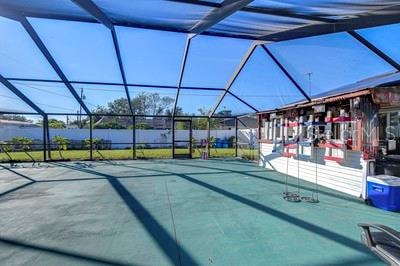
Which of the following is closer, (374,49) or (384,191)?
(384,191)

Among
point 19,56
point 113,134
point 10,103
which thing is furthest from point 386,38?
point 113,134

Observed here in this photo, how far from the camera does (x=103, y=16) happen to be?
514 cm

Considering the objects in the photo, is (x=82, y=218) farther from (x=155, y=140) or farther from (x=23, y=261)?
(x=155, y=140)

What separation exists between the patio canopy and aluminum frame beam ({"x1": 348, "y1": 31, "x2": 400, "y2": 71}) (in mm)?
17

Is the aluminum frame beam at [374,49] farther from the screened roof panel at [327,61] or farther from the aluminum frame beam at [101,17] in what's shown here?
the aluminum frame beam at [101,17]

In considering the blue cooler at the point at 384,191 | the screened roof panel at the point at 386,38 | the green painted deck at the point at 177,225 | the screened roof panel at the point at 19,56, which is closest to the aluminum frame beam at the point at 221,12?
the screened roof panel at the point at 386,38

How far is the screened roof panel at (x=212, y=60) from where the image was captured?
24.6 ft

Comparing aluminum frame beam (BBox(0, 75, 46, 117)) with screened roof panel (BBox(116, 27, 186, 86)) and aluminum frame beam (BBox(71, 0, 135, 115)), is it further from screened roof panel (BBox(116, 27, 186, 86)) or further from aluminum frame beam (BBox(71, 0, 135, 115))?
screened roof panel (BBox(116, 27, 186, 86))

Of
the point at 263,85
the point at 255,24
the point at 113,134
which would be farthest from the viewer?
the point at 113,134

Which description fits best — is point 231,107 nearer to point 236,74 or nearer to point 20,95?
point 236,74

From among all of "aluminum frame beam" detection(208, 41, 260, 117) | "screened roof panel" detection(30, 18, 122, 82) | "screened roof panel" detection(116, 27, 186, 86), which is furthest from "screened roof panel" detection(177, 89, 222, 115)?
"screened roof panel" detection(30, 18, 122, 82)

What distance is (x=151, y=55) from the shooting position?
26.9ft

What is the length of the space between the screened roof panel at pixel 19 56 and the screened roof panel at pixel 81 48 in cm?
38

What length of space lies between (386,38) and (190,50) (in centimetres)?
464
